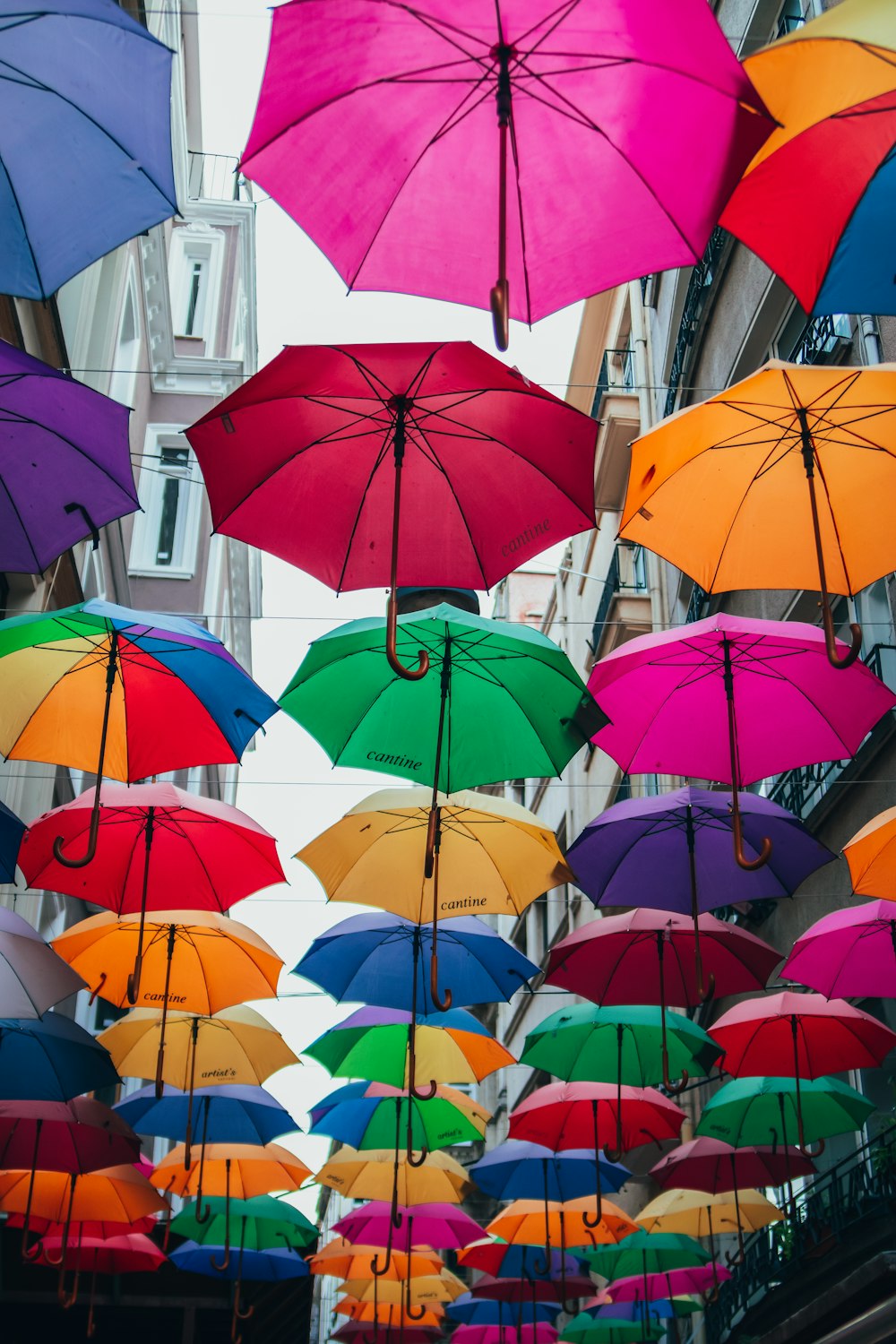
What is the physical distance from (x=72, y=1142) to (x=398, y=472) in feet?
22.0

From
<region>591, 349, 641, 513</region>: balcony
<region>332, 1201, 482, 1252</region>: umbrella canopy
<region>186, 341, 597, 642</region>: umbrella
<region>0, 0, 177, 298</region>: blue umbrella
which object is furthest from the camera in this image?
<region>591, 349, 641, 513</region>: balcony

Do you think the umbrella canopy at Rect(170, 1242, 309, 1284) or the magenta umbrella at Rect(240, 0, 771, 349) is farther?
the umbrella canopy at Rect(170, 1242, 309, 1284)

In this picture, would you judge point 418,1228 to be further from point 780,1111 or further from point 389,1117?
point 780,1111

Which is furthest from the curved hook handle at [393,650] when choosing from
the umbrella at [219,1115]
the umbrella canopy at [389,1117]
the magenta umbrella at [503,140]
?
the umbrella canopy at [389,1117]

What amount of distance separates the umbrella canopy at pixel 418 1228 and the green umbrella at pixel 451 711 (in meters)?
7.52

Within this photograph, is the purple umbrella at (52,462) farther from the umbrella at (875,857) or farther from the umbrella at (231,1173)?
the umbrella at (231,1173)

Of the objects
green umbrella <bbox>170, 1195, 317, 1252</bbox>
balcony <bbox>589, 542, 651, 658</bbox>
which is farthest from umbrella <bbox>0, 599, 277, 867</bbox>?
balcony <bbox>589, 542, 651, 658</bbox>

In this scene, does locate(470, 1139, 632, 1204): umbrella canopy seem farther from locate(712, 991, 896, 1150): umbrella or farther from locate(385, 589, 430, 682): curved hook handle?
locate(385, 589, 430, 682): curved hook handle

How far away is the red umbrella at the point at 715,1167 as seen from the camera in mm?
11789

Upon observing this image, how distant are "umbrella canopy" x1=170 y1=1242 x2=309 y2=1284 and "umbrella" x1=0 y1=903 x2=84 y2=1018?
22.0 ft

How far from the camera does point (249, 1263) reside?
15.0 meters

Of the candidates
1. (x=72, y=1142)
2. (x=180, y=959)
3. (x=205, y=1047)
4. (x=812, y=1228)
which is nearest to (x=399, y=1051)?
(x=205, y=1047)

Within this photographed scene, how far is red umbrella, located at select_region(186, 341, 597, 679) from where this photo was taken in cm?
677

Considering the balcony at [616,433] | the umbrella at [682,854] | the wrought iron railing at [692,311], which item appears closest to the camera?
the umbrella at [682,854]
